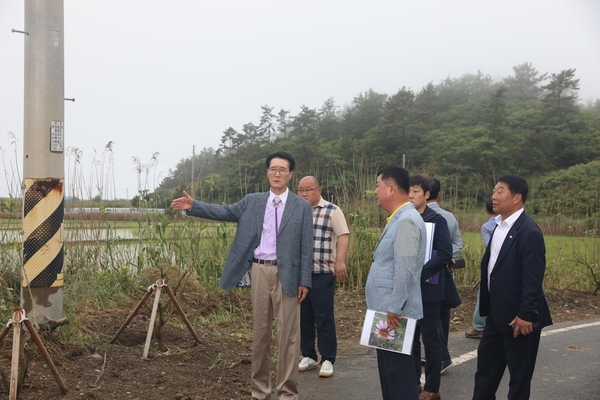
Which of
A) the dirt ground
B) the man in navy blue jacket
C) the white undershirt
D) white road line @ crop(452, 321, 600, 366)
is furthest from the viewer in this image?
white road line @ crop(452, 321, 600, 366)

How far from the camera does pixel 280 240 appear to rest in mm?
4797

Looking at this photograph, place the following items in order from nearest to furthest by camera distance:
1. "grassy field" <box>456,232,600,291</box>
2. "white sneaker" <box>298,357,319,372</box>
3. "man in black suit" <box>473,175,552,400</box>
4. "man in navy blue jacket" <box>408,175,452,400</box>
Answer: "man in black suit" <box>473,175,552,400</box> < "man in navy blue jacket" <box>408,175,452,400</box> < "white sneaker" <box>298,357,319,372</box> < "grassy field" <box>456,232,600,291</box>

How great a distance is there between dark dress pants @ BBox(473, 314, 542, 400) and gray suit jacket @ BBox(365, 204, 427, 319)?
0.84 meters

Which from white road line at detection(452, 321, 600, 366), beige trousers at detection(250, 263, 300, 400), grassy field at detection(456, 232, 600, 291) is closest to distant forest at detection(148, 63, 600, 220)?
grassy field at detection(456, 232, 600, 291)

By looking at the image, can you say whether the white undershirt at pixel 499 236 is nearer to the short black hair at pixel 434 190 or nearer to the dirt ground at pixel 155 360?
the short black hair at pixel 434 190

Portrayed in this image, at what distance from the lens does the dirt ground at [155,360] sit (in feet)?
14.9

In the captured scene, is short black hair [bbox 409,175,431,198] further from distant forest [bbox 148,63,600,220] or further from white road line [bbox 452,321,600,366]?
distant forest [bbox 148,63,600,220]

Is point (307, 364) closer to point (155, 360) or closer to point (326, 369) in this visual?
point (326, 369)

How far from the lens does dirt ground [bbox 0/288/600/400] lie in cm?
453

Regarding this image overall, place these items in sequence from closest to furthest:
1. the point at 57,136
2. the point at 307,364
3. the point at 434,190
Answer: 1. the point at 57,136
2. the point at 434,190
3. the point at 307,364

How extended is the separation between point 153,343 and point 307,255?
1988mm

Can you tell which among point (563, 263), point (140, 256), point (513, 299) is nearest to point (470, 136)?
point (563, 263)

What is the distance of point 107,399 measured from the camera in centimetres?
439

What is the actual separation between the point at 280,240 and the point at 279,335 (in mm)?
755
